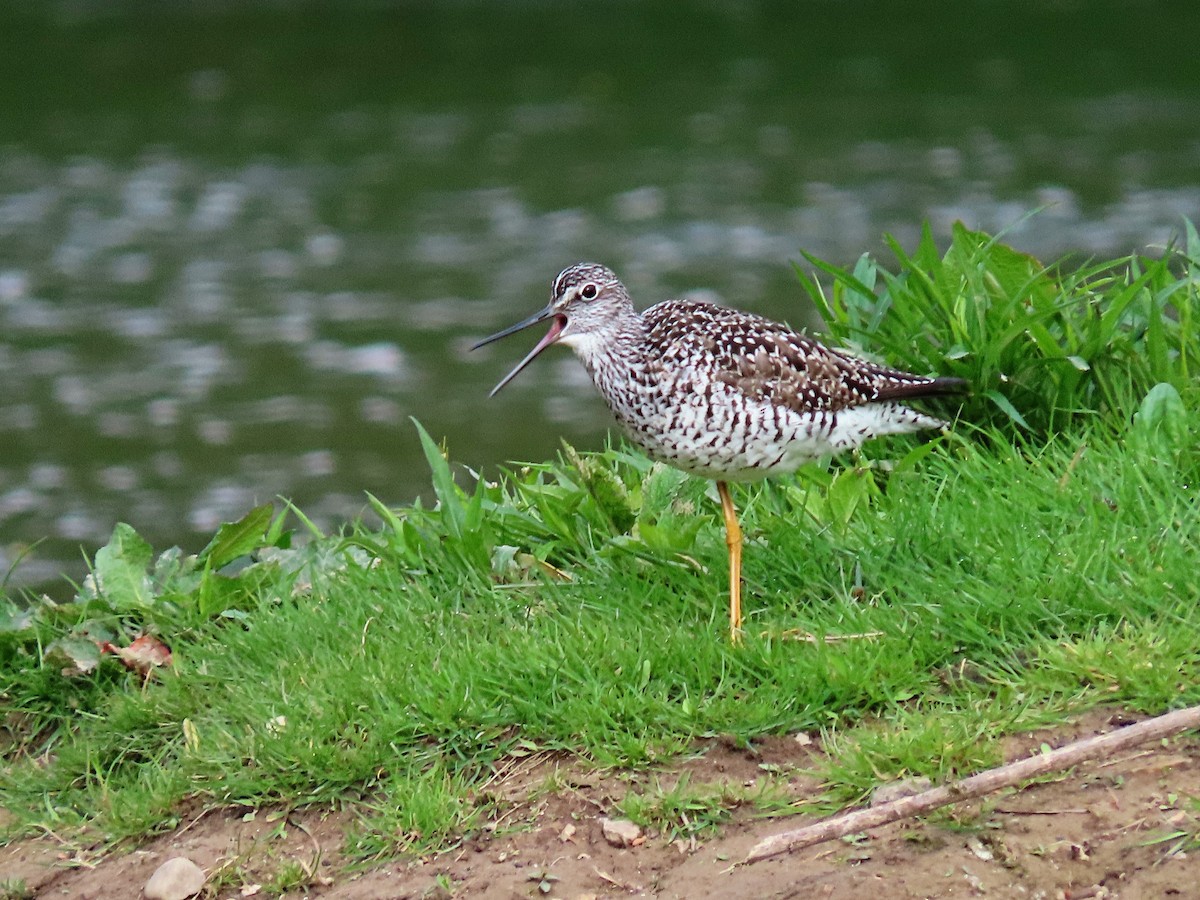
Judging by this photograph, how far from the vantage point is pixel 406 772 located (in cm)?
423

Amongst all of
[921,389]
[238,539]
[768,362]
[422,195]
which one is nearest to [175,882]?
[238,539]

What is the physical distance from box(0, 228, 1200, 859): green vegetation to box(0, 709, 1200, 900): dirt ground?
0.06 metres

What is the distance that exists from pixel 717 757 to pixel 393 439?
18.4ft

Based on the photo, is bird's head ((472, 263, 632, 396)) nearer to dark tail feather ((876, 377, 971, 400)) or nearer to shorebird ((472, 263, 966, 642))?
shorebird ((472, 263, 966, 642))

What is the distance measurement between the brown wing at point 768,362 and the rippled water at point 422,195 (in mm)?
1352

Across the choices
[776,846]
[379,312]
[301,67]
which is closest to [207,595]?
[776,846]

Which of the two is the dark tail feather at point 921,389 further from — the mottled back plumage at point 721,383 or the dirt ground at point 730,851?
the dirt ground at point 730,851

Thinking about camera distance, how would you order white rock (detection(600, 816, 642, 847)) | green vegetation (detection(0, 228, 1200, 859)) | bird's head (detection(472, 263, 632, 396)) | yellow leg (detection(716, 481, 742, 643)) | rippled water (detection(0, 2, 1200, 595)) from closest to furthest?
white rock (detection(600, 816, 642, 847))
green vegetation (detection(0, 228, 1200, 859))
yellow leg (detection(716, 481, 742, 643))
bird's head (detection(472, 263, 632, 396))
rippled water (detection(0, 2, 1200, 595))

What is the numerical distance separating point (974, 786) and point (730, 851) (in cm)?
62

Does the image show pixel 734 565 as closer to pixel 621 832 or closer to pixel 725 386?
pixel 725 386

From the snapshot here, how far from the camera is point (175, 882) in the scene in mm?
3979

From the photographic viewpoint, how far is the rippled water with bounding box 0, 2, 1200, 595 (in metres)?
9.58

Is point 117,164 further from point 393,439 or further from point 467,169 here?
point 393,439

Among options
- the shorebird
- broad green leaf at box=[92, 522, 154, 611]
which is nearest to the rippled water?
the shorebird
